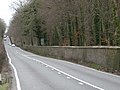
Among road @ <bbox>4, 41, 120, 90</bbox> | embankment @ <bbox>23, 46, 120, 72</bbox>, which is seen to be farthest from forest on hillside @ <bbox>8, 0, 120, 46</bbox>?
road @ <bbox>4, 41, 120, 90</bbox>

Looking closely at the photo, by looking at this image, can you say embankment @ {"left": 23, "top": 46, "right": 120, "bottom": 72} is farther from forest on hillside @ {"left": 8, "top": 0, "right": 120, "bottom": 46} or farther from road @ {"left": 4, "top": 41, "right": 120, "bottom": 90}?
forest on hillside @ {"left": 8, "top": 0, "right": 120, "bottom": 46}

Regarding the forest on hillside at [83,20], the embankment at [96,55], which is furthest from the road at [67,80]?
the forest on hillside at [83,20]

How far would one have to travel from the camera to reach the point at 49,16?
67.8 m

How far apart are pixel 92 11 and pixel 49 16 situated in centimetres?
1602

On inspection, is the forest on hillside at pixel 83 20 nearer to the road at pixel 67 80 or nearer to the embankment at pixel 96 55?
the embankment at pixel 96 55

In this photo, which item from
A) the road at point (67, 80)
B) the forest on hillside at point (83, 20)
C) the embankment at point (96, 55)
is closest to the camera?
the road at point (67, 80)

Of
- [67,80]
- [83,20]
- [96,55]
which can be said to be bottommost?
[67,80]

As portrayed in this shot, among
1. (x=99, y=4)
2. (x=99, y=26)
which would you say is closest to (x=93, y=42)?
(x=99, y=26)

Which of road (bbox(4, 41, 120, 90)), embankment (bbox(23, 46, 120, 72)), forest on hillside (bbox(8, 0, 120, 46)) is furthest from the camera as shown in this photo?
forest on hillside (bbox(8, 0, 120, 46))

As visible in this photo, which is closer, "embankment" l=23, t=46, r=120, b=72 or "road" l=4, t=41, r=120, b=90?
"road" l=4, t=41, r=120, b=90

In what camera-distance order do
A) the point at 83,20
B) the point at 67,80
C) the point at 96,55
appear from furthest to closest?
1. the point at 83,20
2. the point at 96,55
3. the point at 67,80

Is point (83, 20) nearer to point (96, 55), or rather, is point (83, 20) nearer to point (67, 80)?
A: point (96, 55)

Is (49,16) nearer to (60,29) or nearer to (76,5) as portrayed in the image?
(60,29)

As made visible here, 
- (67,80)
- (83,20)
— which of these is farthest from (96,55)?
(83,20)
